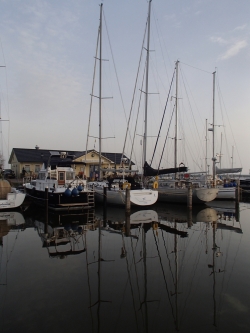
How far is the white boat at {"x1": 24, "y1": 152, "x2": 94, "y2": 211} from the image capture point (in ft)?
59.9

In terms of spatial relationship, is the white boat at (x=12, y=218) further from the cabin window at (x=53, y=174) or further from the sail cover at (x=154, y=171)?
the sail cover at (x=154, y=171)

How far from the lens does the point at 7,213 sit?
58.0ft

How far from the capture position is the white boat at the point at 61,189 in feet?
59.9

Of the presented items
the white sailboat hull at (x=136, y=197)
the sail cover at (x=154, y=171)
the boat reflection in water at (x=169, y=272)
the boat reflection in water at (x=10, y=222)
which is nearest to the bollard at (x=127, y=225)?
the boat reflection in water at (x=169, y=272)

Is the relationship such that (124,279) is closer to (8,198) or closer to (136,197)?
(136,197)

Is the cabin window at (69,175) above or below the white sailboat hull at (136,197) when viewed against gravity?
above

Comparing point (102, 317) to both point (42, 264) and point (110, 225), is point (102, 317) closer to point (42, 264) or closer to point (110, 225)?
point (42, 264)

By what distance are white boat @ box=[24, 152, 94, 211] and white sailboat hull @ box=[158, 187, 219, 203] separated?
6882 mm

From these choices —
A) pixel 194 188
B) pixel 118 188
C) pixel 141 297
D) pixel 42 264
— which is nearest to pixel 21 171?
pixel 118 188

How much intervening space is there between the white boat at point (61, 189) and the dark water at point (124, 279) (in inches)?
182

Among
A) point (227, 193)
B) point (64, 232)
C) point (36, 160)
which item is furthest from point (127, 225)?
point (36, 160)

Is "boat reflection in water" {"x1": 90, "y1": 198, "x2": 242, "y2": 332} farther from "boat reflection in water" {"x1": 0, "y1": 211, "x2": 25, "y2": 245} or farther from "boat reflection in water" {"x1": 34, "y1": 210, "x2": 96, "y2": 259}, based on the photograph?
"boat reflection in water" {"x1": 0, "y1": 211, "x2": 25, "y2": 245}

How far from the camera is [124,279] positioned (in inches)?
290

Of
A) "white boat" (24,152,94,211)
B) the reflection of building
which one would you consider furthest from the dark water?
the reflection of building
